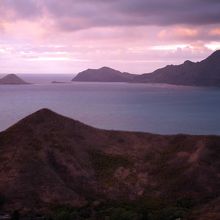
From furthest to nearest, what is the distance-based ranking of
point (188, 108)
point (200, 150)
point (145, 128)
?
point (188, 108), point (145, 128), point (200, 150)

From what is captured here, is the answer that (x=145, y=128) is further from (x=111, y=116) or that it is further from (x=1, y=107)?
(x=1, y=107)

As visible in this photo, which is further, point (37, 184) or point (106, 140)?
point (106, 140)

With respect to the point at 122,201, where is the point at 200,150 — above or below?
above

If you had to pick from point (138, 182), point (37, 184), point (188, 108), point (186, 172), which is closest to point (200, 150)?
point (186, 172)

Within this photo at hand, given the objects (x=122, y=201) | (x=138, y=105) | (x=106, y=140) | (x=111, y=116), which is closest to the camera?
(x=122, y=201)

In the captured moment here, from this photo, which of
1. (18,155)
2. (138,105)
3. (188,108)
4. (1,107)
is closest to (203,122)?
(188,108)

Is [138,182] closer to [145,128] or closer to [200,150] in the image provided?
[200,150]
